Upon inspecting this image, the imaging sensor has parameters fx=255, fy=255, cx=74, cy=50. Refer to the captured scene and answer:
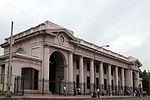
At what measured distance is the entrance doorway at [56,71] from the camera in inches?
1954

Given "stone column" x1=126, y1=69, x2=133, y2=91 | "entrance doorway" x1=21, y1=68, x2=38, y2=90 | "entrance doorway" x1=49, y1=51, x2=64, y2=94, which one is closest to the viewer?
"entrance doorway" x1=21, y1=68, x2=38, y2=90

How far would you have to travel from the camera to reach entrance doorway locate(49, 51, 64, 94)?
49.6 metres

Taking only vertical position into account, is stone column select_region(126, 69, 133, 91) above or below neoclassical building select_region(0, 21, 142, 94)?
below

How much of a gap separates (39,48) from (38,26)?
4.40 metres

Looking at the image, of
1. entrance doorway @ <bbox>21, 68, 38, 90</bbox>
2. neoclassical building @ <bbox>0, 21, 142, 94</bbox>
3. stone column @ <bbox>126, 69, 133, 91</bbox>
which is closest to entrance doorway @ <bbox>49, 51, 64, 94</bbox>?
neoclassical building @ <bbox>0, 21, 142, 94</bbox>

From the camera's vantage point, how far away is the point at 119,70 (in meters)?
77.1

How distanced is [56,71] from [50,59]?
275 cm

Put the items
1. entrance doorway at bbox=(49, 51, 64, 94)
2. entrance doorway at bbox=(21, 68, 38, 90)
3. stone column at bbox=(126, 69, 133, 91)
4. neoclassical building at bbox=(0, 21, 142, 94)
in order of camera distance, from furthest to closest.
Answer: stone column at bbox=(126, 69, 133, 91) < entrance doorway at bbox=(49, 51, 64, 94) < entrance doorway at bbox=(21, 68, 38, 90) < neoclassical building at bbox=(0, 21, 142, 94)

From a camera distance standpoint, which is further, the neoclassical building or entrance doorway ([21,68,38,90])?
entrance doorway ([21,68,38,90])

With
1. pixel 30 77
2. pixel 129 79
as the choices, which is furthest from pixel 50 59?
pixel 129 79

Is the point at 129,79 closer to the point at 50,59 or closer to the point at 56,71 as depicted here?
the point at 56,71

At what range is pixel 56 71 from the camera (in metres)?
51.6

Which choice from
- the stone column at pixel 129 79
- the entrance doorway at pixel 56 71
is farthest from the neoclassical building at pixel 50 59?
the stone column at pixel 129 79

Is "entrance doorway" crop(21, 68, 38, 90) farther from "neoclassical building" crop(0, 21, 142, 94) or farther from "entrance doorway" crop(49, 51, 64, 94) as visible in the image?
"entrance doorway" crop(49, 51, 64, 94)
